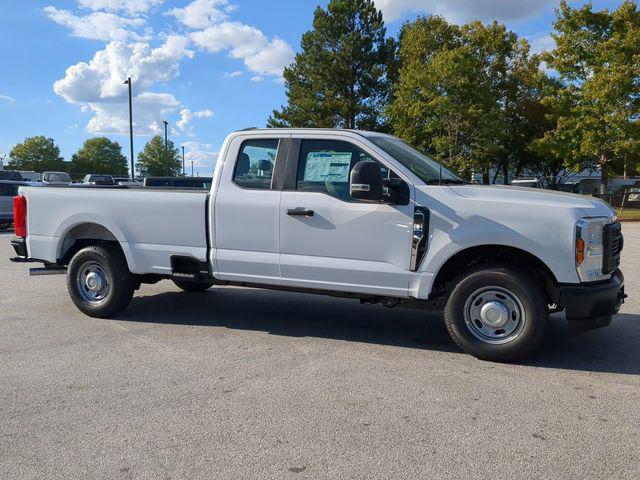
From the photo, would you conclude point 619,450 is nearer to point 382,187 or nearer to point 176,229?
point 382,187

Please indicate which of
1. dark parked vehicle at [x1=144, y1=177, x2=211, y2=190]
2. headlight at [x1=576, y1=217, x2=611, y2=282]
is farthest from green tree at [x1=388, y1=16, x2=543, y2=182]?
headlight at [x1=576, y1=217, x2=611, y2=282]

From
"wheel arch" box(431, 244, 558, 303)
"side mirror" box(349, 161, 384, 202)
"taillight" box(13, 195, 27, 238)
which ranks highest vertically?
"side mirror" box(349, 161, 384, 202)

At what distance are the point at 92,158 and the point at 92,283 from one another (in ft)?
365

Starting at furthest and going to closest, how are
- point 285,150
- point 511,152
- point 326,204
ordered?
1. point 511,152
2. point 285,150
3. point 326,204

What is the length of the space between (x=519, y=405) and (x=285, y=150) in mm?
3136

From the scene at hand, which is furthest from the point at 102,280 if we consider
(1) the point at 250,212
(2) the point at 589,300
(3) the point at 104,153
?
(3) the point at 104,153

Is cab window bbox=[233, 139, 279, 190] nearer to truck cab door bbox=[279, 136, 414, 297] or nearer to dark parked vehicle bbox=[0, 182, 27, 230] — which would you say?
truck cab door bbox=[279, 136, 414, 297]

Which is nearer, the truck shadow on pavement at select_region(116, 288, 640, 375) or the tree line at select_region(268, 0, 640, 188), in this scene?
the truck shadow on pavement at select_region(116, 288, 640, 375)

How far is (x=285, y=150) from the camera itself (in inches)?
219

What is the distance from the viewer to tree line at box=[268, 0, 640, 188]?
27.1 metres

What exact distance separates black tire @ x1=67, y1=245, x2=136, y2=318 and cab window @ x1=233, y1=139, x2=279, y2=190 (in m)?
1.78

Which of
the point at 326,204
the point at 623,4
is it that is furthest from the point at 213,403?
the point at 623,4

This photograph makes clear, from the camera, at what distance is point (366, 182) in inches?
187

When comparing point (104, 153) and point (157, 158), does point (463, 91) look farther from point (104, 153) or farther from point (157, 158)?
point (104, 153)
